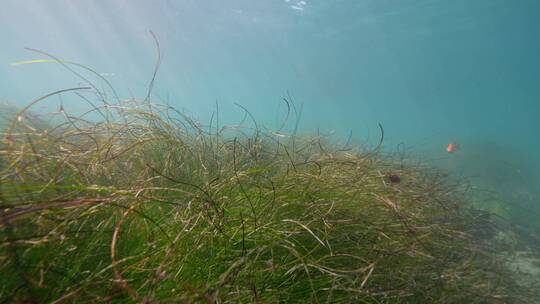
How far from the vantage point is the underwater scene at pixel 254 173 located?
1.20 metres

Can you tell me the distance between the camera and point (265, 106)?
18025 centimetres

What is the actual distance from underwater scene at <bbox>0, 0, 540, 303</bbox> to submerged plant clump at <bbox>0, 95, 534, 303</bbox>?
0.04ft

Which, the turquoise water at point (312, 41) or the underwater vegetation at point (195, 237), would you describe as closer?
the underwater vegetation at point (195, 237)

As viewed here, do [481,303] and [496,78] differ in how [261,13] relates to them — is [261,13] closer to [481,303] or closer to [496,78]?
[481,303]

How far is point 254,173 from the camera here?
8.64ft

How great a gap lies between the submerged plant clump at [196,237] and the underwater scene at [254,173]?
1 centimetres

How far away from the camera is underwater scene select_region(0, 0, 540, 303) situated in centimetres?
120

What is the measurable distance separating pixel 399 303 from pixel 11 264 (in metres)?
1.61

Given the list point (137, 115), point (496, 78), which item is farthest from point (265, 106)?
point (137, 115)

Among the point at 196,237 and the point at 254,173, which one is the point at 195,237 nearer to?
the point at 196,237

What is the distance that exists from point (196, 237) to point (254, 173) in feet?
4.03

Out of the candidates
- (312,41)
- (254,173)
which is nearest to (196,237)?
(254,173)

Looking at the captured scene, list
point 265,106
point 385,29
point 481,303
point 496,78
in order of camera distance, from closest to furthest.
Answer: point 481,303 → point 385,29 → point 496,78 → point 265,106

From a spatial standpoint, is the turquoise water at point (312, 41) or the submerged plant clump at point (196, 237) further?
the turquoise water at point (312, 41)
